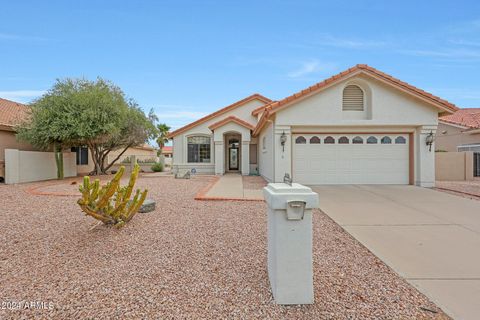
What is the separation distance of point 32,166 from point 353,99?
18.8 m

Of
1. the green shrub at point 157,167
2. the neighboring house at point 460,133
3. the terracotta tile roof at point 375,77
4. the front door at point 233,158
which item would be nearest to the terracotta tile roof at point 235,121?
the front door at point 233,158

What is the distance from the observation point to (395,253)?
14.0 ft

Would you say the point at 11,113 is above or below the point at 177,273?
above

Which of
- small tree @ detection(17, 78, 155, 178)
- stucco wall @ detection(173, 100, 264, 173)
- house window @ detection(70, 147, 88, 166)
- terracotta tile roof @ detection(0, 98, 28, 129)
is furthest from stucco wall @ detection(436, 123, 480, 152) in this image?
terracotta tile roof @ detection(0, 98, 28, 129)

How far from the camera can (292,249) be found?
286cm

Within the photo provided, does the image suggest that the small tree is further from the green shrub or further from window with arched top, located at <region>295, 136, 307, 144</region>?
window with arched top, located at <region>295, 136, 307, 144</region>

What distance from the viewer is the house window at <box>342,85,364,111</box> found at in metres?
12.1

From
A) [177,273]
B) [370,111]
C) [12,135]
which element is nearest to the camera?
[177,273]

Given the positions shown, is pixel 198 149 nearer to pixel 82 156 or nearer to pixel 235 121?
pixel 235 121

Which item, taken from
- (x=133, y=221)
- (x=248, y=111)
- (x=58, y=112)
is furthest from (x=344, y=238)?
(x=248, y=111)

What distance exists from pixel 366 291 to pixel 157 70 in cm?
2195

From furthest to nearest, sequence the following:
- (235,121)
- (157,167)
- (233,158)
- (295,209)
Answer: (157,167) → (233,158) → (235,121) → (295,209)

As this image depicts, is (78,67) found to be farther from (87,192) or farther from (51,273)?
(51,273)

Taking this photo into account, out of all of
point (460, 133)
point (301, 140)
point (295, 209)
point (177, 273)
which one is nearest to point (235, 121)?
point (301, 140)
